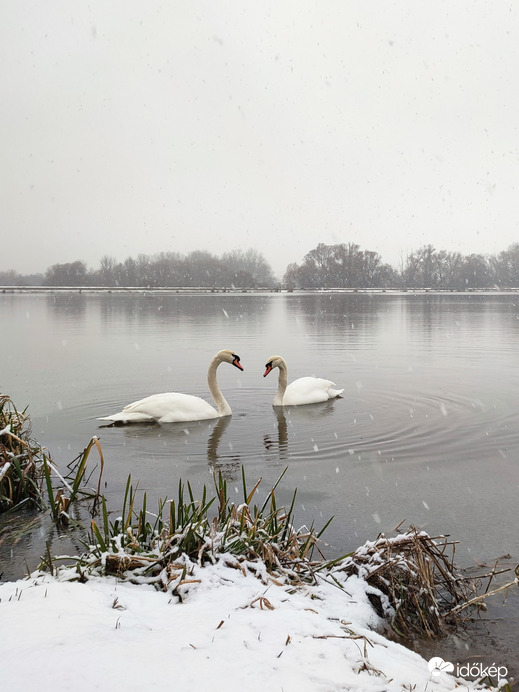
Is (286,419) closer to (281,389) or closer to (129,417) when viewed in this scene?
(281,389)

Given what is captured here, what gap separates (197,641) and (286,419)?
257 inches

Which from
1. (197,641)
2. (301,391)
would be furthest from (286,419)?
(197,641)

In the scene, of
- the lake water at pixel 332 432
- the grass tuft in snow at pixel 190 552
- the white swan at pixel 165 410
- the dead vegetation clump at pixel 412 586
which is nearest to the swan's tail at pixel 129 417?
the white swan at pixel 165 410

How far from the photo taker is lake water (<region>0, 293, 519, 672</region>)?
5281 millimetres

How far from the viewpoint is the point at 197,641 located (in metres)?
2.69

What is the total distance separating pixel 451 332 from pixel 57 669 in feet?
71.4

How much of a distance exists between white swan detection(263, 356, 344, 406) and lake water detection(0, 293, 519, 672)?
0.18 m

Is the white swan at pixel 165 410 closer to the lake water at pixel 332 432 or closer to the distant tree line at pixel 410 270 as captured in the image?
the lake water at pixel 332 432

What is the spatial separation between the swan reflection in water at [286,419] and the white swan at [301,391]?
0.09 m

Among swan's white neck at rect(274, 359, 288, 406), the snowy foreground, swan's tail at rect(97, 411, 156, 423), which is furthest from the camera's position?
swan's white neck at rect(274, 359, 288, 406)

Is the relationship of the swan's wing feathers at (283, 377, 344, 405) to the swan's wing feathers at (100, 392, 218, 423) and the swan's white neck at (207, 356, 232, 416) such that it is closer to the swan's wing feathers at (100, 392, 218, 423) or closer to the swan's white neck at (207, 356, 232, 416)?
the swan's white neck at (207, 356, 232, 416)

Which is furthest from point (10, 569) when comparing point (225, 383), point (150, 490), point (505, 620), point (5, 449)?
point (225, 383)

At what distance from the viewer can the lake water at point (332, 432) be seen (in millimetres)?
5281

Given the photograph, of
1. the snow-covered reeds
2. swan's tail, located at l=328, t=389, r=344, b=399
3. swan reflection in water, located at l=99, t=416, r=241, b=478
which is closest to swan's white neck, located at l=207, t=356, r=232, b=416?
swan reflection in water, located at l=99, t=416, r=241, b=478
